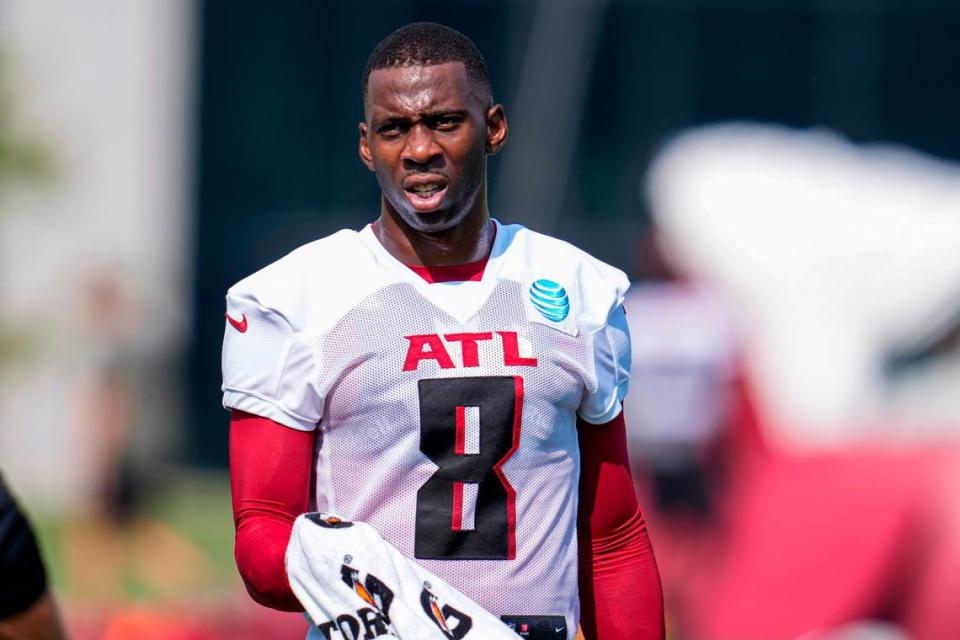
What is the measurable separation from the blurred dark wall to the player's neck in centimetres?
1453

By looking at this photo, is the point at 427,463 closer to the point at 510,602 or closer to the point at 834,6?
the point at 510,602

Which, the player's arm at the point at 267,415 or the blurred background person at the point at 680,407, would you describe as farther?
the blurred background person at the point at 680,407

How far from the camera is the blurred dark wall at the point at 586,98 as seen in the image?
1848 centimetres

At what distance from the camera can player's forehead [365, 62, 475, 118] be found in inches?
137

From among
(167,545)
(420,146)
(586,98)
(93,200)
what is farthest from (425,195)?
(93,200)

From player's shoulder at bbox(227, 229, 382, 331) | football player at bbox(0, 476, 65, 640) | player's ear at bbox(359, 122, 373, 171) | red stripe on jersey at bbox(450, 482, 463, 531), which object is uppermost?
player's ear at bbox(359, 122, 373, 171)

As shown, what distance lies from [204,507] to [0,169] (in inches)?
139

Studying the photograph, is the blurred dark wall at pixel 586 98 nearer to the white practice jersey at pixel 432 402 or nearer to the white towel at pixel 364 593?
the white practice jersey at pixel 432 402

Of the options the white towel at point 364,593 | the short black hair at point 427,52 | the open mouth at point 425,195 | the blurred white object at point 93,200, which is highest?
the short black hair at point 427,52

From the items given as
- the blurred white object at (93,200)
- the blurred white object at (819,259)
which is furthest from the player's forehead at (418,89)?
the blurred white object at (93,200)

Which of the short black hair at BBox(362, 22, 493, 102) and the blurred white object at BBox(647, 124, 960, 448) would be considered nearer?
the short black hair at BBox(362, 22, 493, 102)

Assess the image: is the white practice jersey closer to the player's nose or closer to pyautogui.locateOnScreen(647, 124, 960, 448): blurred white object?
the player's nose

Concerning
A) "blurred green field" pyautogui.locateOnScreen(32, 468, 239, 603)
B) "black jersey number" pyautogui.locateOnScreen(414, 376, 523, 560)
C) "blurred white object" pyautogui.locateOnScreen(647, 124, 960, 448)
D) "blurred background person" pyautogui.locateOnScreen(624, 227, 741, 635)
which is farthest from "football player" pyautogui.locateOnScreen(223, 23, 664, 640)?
"blurred green field" pyautogui.locateOnScreen(32, 468, 239, 603)

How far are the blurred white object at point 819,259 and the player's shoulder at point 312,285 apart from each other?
7.93 metres
